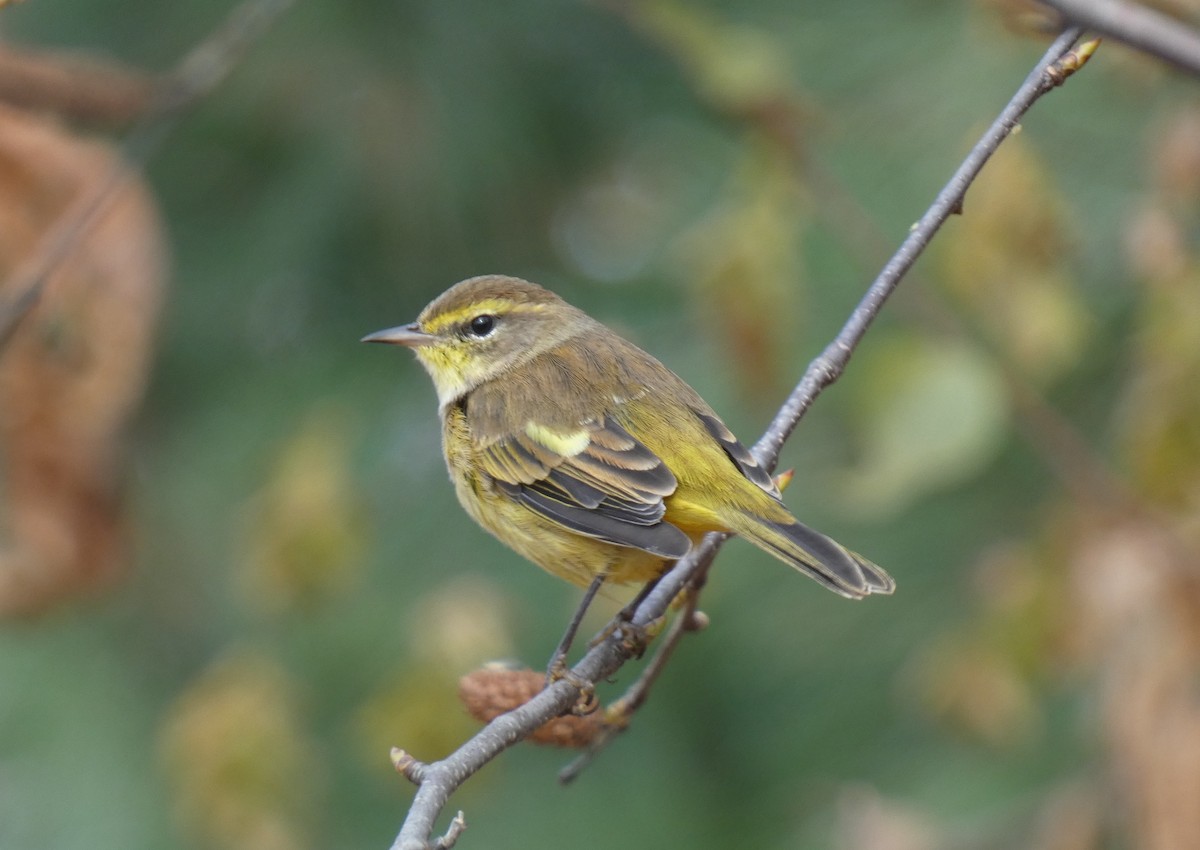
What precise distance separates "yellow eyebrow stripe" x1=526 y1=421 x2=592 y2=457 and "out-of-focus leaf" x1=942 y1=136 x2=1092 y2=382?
50.1 inches

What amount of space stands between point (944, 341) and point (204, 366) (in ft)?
11.2

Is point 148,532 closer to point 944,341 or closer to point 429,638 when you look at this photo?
point 429,638

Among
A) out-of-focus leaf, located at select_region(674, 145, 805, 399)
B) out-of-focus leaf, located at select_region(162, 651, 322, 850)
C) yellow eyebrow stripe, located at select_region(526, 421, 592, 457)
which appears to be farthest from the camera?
out-of-focus leaf, located at select_region(162, 651, 322, 850)

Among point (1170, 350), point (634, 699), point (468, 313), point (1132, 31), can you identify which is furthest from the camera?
point (468, 313)

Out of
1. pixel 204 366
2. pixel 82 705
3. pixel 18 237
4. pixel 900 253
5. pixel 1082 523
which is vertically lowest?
pixel 82 705

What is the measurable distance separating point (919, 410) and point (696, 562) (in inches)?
39.4

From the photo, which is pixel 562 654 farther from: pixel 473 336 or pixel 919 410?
pixel 473 336

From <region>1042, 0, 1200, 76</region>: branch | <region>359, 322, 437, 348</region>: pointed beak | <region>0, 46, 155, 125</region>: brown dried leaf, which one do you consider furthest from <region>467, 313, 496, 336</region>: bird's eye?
<region>1042, 0, 1200, 76</region>: branch

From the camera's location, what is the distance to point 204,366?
6535 millimetres

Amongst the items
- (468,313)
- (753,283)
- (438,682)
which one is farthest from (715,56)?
(438,682)

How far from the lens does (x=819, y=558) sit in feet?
10.9

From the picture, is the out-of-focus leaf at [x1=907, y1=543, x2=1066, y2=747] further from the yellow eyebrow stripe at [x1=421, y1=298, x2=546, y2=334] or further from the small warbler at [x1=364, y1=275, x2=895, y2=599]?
the yellow eyebrow stripe at [x1=421, y1=298, x2=546, y2=334]

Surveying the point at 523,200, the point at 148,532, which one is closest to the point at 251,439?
the point at 148,532

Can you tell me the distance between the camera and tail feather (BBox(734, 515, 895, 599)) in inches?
128
